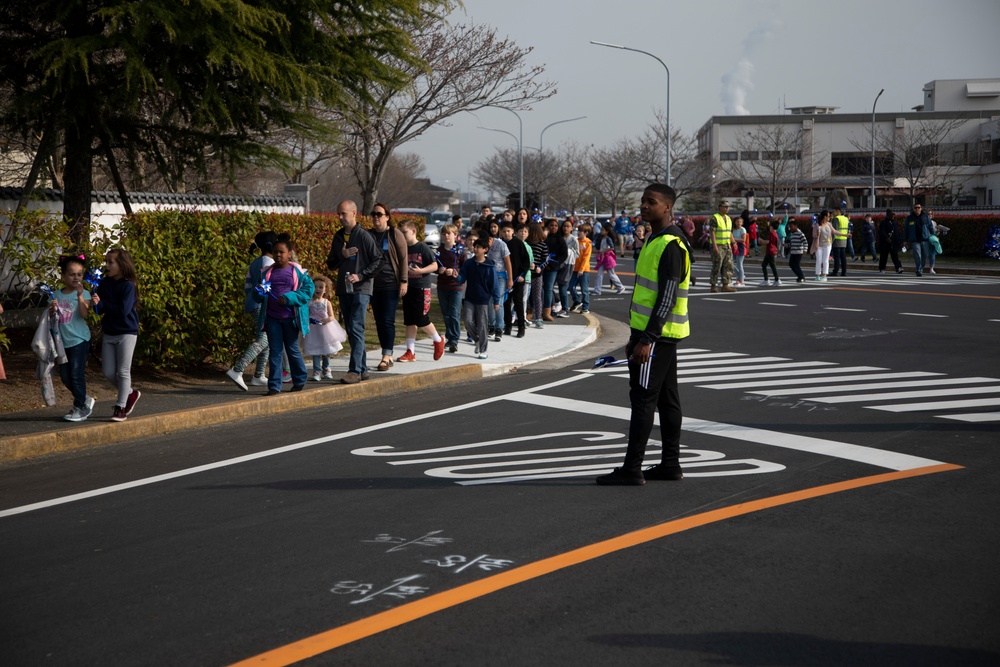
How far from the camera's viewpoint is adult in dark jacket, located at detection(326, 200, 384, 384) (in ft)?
38.2

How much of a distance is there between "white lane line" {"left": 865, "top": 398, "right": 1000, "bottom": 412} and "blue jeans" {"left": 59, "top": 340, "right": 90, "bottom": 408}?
712 cm

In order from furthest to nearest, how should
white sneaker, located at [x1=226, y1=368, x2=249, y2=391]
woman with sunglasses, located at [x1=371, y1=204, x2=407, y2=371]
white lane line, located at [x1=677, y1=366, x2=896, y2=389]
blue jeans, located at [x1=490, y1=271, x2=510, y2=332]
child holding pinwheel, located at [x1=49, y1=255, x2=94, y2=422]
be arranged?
1. blue jeans, located at [x1=490, y1=271, x2=510, y2=332]
2. woman with sunglasses, located at [x1=371, y1=204, x2=407, y2=371]
3. white lane line, located at [x1=677, y1=366, x2=896, y2=389]
4. white sneaker, located at [x1=226, y1=368, x2=249, y2=391]
5. child holding pinwheel, located at [x1=49, y1=255, x2=94, y2=422]

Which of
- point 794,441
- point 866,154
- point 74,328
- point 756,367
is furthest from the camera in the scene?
point 866,154

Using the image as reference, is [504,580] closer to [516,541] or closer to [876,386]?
[516,541]

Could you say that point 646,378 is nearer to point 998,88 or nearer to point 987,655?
point 987,655

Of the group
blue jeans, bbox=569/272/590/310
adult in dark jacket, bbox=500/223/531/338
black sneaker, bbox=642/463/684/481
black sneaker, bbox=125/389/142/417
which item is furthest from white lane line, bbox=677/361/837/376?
blue jeans, bbox=569/272/590/310

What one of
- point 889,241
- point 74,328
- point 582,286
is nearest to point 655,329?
point 74,328

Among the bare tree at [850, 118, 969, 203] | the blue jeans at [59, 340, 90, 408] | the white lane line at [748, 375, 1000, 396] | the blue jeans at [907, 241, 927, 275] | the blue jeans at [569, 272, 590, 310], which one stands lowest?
the white lane line at [748, 375, 1000, 396]

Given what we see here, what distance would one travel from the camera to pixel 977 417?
31.2 ft

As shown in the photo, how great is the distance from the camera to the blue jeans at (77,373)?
9344mm

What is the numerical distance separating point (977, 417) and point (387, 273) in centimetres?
625

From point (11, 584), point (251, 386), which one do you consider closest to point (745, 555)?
point (11, 584)

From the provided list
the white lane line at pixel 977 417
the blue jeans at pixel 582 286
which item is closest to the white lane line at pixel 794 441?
the white lane line at pixel 977 417

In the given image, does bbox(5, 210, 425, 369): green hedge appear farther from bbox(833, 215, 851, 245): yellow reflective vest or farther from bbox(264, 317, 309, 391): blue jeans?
bbox(833, 215, 851, 245): yellow reflective vest
